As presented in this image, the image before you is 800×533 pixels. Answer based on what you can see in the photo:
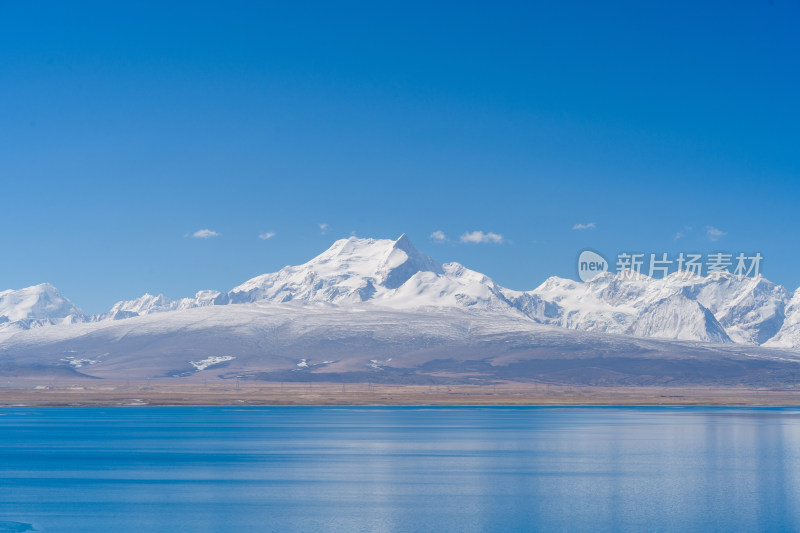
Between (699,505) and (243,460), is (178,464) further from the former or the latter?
(699,505)

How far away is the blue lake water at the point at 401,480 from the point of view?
51.9 m

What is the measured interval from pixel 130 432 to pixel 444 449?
48.9m

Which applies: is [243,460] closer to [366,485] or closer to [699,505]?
[366,485]

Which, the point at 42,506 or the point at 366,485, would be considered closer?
the point at 42,506

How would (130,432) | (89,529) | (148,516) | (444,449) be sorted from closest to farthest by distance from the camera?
(89,529) < (148,516) < (444,449) < (130,432)

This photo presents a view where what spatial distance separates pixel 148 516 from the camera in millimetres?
53375

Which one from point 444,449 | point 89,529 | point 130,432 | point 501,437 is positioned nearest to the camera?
point 89,529

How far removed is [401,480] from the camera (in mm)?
67812

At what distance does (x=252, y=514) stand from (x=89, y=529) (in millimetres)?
8757

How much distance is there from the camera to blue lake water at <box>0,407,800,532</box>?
51875mm

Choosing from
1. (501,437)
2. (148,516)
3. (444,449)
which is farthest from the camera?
(501,437)

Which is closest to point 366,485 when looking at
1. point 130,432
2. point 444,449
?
point 444,449

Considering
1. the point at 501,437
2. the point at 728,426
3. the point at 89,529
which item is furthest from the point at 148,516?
the point at 728,426

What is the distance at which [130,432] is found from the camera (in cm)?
12269
